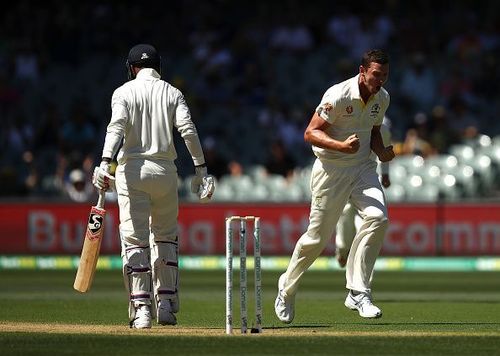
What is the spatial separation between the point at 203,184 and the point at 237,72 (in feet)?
45.2

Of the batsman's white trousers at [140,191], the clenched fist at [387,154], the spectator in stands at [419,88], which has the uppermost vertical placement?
the spectator in stands at [419,88]

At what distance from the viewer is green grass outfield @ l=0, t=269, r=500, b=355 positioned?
7727 millimetres

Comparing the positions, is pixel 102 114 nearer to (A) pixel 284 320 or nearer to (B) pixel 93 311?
(B) pixel 93 311

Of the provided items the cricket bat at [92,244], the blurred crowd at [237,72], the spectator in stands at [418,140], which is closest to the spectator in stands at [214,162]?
the blurred crowd at [237,72]

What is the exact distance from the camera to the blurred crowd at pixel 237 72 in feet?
68.7

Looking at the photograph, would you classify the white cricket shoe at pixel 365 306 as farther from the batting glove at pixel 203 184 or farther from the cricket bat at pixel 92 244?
the cricket bat at pixel 92 244

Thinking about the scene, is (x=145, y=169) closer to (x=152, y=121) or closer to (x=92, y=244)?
(x=152, y=121)

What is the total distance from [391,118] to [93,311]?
36.0ft

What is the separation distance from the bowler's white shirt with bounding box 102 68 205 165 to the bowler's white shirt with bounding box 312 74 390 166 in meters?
0.98

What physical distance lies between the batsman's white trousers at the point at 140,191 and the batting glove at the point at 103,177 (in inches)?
9.9

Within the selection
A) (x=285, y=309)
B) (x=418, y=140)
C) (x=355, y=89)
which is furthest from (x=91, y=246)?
(x=418, y=140)

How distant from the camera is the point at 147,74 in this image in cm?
925

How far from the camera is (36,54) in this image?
77.8 feet

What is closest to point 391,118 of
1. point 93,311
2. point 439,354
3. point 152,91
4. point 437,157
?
point 437,157
